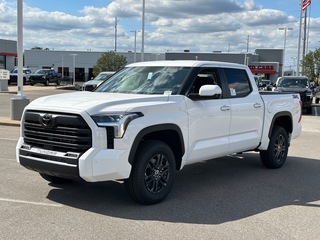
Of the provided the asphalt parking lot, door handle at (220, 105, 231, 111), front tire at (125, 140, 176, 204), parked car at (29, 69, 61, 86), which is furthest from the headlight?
parked car at (29, 69, 61, 86)

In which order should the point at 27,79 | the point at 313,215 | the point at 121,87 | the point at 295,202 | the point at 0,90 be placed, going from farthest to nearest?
1. the point at 27,79
2. the point at 0,90
3. the point at 121,87
4. the point at 295,202
5. the point at 313,215

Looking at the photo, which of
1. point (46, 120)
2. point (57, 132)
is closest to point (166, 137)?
point (57, 132)

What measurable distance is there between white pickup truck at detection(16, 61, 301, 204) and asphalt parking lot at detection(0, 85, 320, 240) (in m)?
0.42

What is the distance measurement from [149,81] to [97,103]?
1.43 metres

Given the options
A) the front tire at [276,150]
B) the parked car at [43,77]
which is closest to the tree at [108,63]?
the parked car at [43,77]

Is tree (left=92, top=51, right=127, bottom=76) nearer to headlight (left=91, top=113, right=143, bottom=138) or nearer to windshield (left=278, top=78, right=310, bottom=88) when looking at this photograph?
windshield (left=278, top=78, right=310, bottom=88)

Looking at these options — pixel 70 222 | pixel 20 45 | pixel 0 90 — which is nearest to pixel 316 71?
pixel 0 90

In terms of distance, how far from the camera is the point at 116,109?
5.30 meters

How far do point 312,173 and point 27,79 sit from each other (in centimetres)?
4125

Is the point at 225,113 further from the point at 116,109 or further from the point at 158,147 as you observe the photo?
the point at 116,109

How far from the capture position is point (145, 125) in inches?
215

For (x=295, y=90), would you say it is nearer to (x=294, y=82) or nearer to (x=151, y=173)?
(x=294, y=82)

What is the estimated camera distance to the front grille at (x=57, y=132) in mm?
5195

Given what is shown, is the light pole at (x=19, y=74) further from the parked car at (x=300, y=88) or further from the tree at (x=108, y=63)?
the tree at (x=108, y=63)
